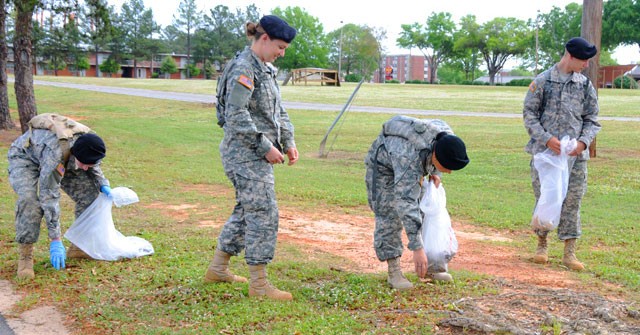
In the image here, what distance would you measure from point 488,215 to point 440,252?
364 centimetres

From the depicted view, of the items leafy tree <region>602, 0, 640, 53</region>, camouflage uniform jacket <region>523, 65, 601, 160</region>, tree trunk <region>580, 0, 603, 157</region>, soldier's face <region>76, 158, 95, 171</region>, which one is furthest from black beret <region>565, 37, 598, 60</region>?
leafy tree <region>602, 0, 640, 53</region>

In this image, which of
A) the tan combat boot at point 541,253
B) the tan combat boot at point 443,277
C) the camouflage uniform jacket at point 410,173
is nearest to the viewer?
the camouflage uniform jacket at point 410,173

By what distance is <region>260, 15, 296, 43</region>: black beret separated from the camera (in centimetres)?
441

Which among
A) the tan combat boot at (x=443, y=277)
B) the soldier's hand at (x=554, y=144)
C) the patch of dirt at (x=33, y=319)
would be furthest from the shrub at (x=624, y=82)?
the patch of dirt at (x=33, y=319)

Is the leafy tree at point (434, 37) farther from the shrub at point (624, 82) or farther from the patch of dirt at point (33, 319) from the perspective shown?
the patch of dirt at point (33, 319)

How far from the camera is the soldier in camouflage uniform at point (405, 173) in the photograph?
433 centimetres

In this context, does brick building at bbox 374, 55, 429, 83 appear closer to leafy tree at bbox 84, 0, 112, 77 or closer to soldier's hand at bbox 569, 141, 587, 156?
leafy tree at bbox 84, 0, 112, 77

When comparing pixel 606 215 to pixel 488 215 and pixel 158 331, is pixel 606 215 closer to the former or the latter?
pixel 488 215

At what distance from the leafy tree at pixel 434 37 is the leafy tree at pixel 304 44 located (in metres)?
10.6

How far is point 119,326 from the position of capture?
14.3 feet

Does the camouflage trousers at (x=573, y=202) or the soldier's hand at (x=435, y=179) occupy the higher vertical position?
the soldier's hand at (x=435, y=179)

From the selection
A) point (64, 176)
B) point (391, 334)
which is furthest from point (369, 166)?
point (64, 176)

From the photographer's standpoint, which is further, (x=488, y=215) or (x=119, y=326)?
(x=488, y=215)

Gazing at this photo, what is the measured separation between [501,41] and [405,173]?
79319mm
